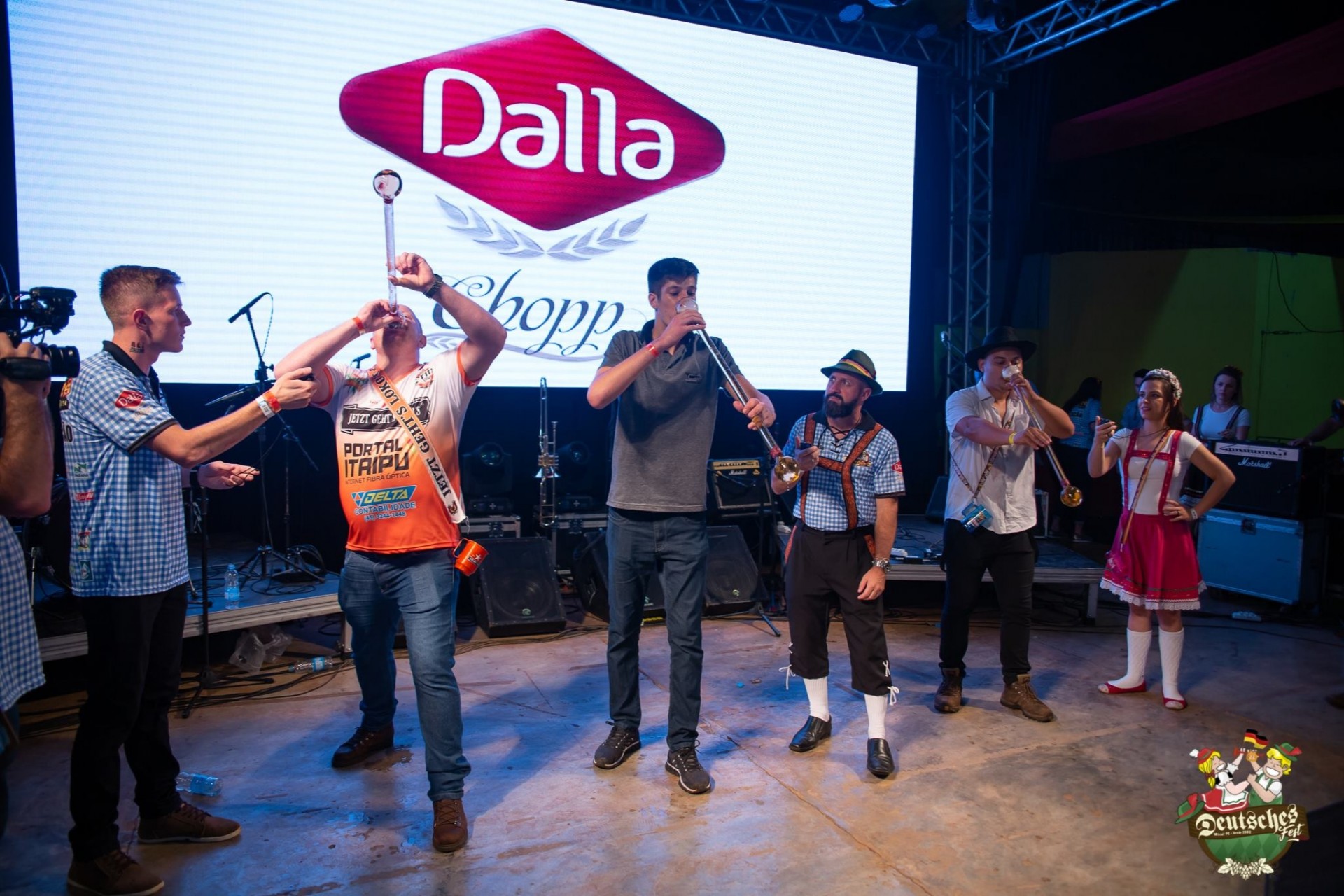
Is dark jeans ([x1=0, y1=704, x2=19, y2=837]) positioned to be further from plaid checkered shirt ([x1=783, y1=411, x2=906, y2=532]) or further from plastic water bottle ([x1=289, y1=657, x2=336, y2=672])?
plastic water bottle ([x1=289, y1=657, x2=336, y2=672])

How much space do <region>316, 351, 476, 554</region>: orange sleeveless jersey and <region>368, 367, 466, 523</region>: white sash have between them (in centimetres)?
1

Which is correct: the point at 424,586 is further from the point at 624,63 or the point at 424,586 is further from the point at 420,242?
the point at 624,63

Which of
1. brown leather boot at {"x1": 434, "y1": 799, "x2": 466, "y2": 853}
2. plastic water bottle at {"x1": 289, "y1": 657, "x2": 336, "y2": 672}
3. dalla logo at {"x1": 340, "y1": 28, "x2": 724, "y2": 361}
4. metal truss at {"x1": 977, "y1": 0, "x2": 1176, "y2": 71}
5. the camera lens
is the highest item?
metal truss at {"x1": 977, "y1": 0, "x2": 1176, "y2": 71}

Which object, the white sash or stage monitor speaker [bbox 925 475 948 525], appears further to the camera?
stage monitor speaker [bbox 925 475 948 525]

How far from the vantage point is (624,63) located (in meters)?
6.39

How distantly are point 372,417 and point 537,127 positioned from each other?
3908 mm

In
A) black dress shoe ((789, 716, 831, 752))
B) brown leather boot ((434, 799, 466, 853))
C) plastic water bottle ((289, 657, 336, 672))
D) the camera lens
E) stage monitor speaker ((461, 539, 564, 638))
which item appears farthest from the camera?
stage monitor speaker ((461, 539, 564, 638))

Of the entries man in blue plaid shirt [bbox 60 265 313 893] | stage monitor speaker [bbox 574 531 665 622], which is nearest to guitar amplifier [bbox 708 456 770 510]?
stage monitor speaker [bbox 574 531 665 622]

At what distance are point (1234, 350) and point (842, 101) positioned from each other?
5933 mm

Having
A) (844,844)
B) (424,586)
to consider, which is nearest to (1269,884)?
(844,844)

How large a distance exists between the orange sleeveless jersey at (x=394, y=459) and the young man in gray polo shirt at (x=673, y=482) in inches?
22.9

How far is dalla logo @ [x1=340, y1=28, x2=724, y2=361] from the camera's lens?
19.3ft

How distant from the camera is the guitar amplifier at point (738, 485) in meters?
6.53

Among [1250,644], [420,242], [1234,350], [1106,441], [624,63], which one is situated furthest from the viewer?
[1234,350]
